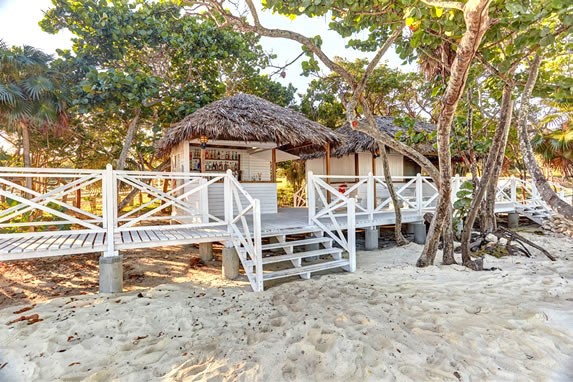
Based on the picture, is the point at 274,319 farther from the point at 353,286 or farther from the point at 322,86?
the point at 322,86

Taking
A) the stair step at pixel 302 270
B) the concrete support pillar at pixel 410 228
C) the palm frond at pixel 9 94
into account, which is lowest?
the stair step at pixel 302 270

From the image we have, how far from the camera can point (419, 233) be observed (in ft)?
23.7

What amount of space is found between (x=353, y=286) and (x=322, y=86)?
34.0 feet

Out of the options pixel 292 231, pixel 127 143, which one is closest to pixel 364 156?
pixel 292 231

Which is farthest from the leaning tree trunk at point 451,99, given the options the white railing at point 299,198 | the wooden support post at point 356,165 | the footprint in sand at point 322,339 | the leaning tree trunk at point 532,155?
the white railing at point 299,198

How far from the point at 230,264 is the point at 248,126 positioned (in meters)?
3.20

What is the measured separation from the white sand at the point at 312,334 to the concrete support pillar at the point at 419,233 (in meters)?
3.14

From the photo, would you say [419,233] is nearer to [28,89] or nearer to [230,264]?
[230,264]

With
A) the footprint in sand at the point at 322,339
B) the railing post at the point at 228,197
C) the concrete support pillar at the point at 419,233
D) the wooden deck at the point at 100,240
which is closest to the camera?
the footprint in sand at the point at 322,339

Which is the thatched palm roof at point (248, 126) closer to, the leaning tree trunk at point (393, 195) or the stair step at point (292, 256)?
the leaning tree trunk at point (393, 195)

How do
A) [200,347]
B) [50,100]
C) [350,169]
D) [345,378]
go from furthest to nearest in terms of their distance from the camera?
[350,169], [50,100], [200,347], [345,378]

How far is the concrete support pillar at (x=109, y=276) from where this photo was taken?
12.5 feet

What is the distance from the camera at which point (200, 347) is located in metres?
2.50

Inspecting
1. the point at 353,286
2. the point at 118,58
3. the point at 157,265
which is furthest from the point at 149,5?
the point at 353,286
